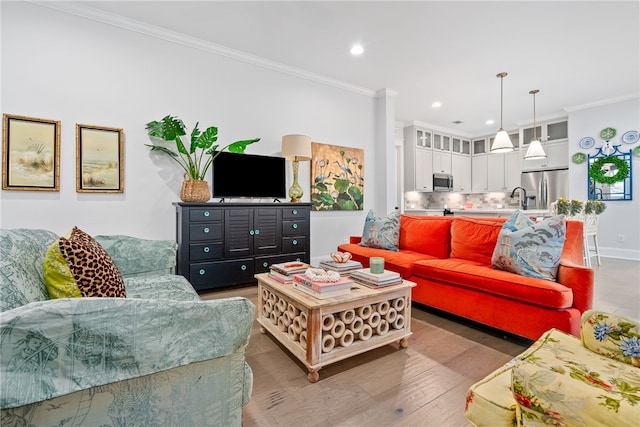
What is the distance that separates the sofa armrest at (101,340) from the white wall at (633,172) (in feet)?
22.7

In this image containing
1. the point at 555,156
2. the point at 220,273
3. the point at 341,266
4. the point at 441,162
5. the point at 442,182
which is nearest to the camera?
the point at 341,266

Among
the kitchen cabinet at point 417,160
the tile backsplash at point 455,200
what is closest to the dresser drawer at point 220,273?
the kitchen cabinet at point 417,160

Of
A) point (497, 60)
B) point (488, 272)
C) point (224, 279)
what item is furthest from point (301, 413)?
point (497, 60)

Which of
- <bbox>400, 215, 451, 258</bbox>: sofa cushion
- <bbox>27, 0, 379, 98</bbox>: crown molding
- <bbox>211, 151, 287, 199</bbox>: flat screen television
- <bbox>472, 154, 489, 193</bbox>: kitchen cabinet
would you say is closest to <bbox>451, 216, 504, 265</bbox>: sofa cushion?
<bbox>400, 215, 451, 258</bbox>: sofa cushion

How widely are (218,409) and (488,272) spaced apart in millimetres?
2052

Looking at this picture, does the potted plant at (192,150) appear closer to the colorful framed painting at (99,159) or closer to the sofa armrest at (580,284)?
the colorful framed painting at (99,159)

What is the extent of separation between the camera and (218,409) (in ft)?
3.18

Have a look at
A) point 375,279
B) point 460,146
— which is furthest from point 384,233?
point 460,146

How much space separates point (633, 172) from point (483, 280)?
5.13 meters

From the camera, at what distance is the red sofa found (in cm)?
191

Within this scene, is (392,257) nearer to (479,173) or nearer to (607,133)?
(607,133)

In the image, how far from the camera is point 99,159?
9.91ft

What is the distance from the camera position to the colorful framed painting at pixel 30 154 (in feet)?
8.69

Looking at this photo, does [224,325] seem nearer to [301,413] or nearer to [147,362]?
[147,362]
